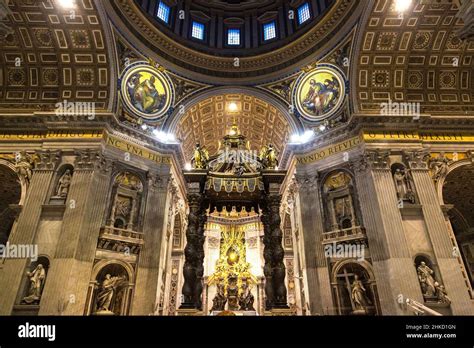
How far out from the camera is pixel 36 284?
36.1ft

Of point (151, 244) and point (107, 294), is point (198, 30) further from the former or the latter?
point (107, 294)

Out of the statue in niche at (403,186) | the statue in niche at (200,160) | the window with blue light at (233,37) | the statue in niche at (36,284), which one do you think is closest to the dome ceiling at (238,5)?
the window with blue light at (233,37)

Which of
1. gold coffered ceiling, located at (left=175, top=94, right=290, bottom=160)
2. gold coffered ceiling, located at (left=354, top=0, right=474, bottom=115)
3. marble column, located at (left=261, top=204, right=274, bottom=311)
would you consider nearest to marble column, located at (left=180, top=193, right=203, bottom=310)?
marble column, located at (left=261, top=204, right=274, bottom=311)

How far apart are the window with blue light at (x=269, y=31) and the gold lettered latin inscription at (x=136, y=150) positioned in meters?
10.8

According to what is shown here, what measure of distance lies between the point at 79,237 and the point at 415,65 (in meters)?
17.8

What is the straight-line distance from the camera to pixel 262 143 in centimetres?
2153

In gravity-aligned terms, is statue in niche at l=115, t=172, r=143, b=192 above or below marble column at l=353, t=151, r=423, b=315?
above

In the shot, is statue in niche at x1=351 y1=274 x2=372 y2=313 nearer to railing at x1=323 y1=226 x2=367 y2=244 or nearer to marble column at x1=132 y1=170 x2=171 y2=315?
railing at x1=323 y1=226 x2=367 y2=244

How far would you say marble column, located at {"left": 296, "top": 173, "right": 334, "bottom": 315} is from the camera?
12.5m

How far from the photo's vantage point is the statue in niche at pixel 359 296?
11.7 metres

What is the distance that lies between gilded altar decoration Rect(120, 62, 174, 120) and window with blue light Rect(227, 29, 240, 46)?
5.68 metres

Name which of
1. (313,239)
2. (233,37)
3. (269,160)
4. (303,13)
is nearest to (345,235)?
(313,239)

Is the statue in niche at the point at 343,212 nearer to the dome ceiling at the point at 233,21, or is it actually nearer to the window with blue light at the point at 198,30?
the dome ceiling at the point at 233,21
